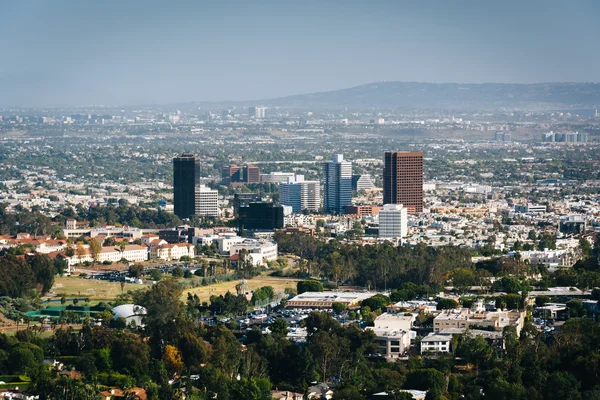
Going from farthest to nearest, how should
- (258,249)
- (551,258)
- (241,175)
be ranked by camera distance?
(241,175) → (258,249) → (551,258)

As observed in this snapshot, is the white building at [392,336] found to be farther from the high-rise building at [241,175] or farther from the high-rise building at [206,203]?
the high-rise building at [241,175]

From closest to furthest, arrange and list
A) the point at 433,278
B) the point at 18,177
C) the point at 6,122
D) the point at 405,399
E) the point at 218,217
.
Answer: the point at 405,399 < the point at 433,278 < the point at 218,217 < the point at 18,177 < the point at 6,122

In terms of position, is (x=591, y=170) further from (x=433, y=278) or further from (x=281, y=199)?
(x=433, y=278)

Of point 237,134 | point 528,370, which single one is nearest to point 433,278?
point 528,370

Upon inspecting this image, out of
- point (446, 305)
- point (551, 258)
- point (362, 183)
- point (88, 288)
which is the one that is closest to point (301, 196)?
point (362, 183)

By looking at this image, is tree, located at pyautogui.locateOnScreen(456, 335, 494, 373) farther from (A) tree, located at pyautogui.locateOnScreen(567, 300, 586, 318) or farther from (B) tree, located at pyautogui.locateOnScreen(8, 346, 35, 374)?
(B) tree, located at pyautogui.locateOnScreen(8, 346, 35, 374)

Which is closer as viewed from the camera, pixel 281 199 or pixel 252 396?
pixel 252 396

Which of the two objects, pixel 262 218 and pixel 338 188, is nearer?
pixel 262 218

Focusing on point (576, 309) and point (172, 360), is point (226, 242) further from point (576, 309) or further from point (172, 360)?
point (172, 360)
